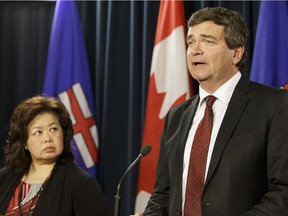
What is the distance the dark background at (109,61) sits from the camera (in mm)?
4047

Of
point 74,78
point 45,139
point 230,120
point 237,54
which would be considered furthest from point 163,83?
point 230,120

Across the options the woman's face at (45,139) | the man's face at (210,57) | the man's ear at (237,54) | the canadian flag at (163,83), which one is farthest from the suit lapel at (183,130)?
the canadian flag at (163,83)

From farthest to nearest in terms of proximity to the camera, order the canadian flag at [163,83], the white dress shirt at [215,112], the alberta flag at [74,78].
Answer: the alberta flag at [74,78], the canadian flag at [163,83], the white dress shirt at [215,112]

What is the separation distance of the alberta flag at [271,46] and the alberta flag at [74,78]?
1310 mm

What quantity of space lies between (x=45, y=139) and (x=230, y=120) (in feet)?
4.23

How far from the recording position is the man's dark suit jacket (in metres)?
1.84

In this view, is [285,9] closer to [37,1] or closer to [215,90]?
[215,90]

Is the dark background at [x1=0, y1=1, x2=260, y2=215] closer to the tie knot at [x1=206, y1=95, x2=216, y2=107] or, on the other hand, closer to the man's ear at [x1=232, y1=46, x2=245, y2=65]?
the man's ear at [x1=232, y1=46, x2=245, y2=65]

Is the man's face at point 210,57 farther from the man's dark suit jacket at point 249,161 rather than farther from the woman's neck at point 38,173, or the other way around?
the woman's neck at point 38,173

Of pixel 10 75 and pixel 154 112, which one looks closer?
pixel 154 112

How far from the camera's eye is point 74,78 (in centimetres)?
407

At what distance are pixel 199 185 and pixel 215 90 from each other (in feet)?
1.38

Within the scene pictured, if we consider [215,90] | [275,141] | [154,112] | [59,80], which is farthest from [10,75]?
[275,141]

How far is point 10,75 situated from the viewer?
4.36 metres
